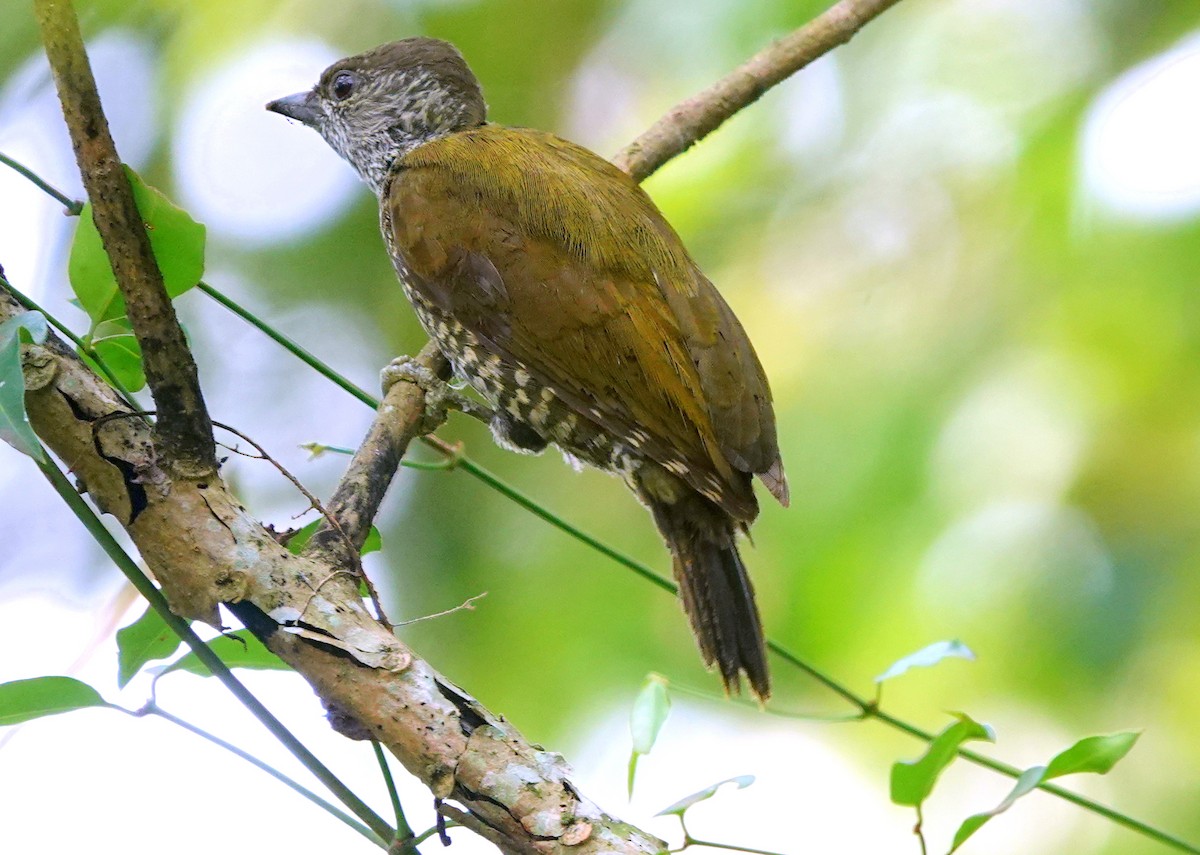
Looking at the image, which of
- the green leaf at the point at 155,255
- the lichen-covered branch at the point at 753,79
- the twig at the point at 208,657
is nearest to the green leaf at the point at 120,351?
the green leaf at the point at 155,255

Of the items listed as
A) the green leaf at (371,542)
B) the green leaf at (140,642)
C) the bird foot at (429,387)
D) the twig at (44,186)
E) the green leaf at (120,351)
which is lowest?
the green leaf at (140,642)

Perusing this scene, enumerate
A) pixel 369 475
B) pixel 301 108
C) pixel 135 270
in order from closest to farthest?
pixel 135 270 < pixel 369 475 < pixel 301 108

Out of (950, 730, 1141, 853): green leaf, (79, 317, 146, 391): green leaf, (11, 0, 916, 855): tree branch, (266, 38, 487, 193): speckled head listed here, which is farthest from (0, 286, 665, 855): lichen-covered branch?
(266, 38, 487, 193): speckled head

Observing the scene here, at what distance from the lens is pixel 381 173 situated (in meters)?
3.08

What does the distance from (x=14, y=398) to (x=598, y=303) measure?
56.1 inches

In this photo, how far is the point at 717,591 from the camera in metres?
2.36

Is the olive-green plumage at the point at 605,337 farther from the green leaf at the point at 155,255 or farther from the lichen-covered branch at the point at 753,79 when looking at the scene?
the green leaf at the point at 155,255

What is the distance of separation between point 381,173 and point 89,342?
180cm

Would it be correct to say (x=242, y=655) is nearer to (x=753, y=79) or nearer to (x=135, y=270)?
(x=135, y=270)

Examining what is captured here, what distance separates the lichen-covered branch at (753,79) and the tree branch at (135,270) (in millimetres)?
1693

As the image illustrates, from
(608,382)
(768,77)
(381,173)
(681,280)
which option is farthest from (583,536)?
(381,173)

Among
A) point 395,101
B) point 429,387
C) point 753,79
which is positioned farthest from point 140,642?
point 395,101

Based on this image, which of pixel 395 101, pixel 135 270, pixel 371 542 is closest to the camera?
pixel 135 270

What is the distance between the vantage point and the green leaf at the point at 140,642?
1.36 m
